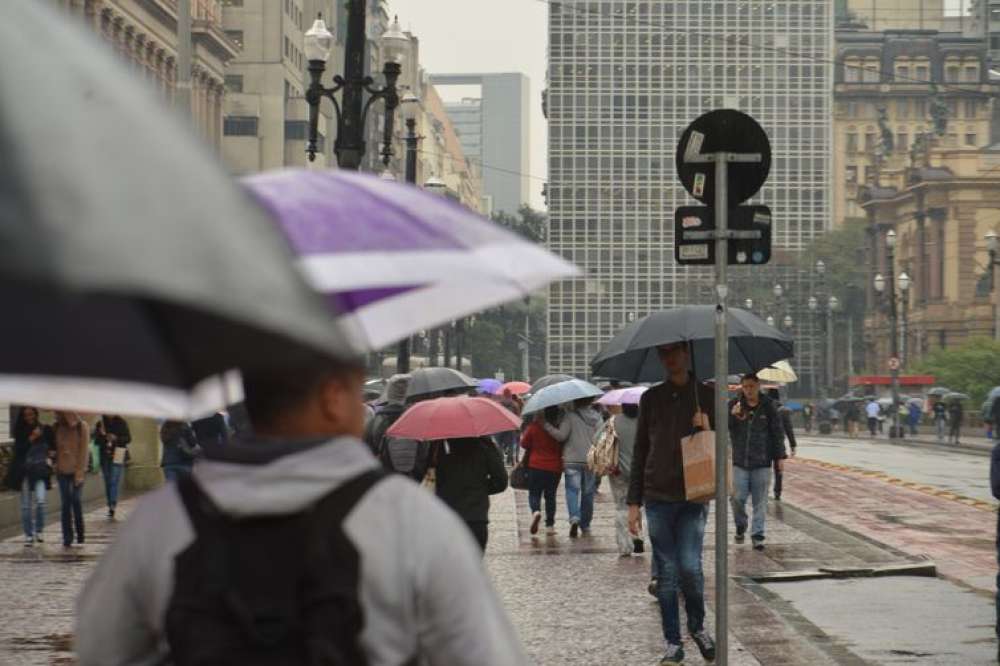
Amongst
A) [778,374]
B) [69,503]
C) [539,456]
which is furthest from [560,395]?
[778,374]

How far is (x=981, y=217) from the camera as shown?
119812 millimetres

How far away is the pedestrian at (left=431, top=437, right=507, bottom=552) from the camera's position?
36.3ft

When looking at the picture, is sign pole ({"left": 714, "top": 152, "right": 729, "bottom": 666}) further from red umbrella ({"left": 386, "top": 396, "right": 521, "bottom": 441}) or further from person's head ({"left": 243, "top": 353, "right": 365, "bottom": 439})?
person's head ({"left": 243, "top": 353, "right": 365, "bottom": 439})

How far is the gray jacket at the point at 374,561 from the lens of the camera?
2.90m

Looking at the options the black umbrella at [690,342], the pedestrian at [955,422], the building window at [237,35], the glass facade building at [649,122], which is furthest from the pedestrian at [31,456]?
the glass facade building at [649,122]

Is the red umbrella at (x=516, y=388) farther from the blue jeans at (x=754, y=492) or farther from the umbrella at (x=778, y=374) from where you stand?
the blue jeans at (x=754, y=492)

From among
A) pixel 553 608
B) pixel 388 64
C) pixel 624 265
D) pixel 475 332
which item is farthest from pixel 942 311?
pixel 553 608

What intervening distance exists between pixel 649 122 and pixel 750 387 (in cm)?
15831

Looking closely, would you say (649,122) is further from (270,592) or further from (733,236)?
(270,592)

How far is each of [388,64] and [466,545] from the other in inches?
826

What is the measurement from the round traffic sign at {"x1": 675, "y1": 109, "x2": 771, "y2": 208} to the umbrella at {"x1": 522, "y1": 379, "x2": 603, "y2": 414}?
9997mm

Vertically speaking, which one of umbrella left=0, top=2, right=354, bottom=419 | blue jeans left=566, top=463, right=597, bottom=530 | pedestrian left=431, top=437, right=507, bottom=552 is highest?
umbrella left=0, top=2, right=354, bottom=419

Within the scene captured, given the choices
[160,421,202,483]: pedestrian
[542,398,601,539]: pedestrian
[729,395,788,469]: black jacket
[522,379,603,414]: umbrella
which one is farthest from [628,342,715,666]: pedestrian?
[160,421,202,483]: pedestrian

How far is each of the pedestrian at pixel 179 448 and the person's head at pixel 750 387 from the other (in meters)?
5.45
